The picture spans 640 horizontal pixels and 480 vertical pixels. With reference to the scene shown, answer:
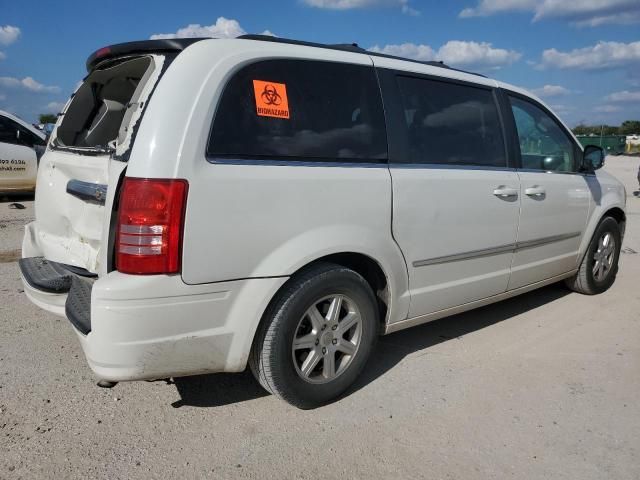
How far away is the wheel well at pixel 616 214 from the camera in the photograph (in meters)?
5.13

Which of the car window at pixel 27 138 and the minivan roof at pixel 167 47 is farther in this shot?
the car window at pixel 27 138

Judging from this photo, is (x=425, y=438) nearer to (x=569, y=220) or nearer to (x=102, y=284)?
(x=102, y=284)

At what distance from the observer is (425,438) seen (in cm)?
274

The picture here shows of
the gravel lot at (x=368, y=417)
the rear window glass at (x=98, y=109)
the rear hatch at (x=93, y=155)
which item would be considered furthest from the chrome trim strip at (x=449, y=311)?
the rear window glass at (x=98, y=109)

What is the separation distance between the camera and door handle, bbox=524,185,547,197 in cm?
396

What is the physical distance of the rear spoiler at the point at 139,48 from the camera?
2.59m

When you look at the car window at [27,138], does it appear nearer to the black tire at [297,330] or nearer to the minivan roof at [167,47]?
the minivan roof at [167,47]

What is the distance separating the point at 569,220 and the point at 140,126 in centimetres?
355

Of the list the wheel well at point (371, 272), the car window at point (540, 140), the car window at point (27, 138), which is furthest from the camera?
the car window at point (27, 138)

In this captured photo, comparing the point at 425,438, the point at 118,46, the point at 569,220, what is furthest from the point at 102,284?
the point at 569,220

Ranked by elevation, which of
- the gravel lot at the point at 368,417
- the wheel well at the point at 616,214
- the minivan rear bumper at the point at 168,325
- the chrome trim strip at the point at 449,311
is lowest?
the gravel lot at the point at 368,417

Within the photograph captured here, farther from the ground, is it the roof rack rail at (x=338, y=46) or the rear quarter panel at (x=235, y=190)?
the roof rack rail at (x=338, y=46)

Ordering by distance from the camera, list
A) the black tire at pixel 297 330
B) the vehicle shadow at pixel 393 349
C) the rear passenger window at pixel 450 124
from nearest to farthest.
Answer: the black tire at pixel 297 330 < the vehicle shadow at pixel 393 349 < the rear passenger window at pixel 450 124

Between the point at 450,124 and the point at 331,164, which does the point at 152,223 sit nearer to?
the point at 331,164
